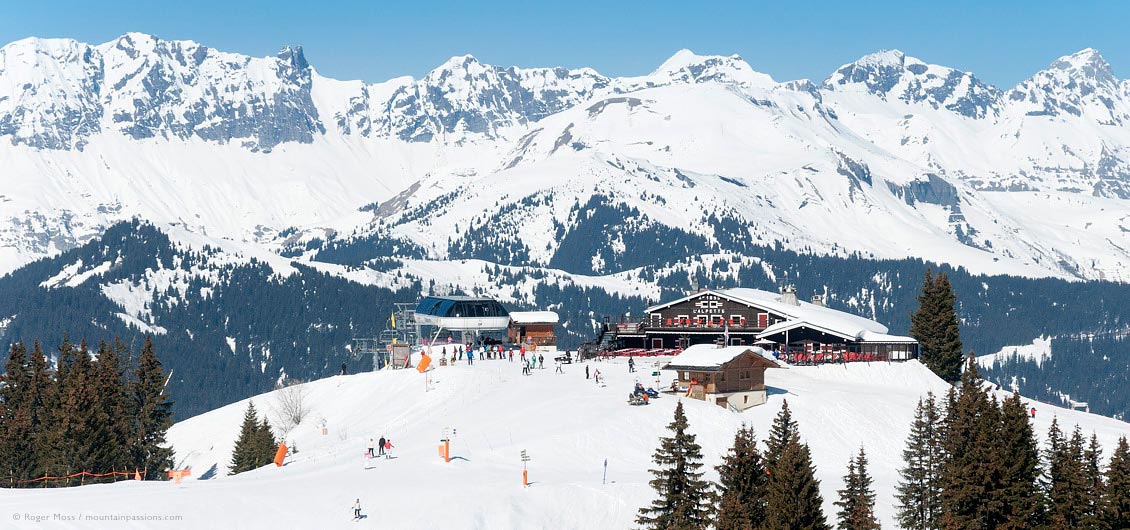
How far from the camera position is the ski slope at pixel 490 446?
215ft

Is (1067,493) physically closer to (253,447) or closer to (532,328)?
(253,447)

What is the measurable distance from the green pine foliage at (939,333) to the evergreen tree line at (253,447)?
202ft

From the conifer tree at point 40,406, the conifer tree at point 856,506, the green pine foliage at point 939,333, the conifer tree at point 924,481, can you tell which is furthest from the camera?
the green pine foliage at point 939,333

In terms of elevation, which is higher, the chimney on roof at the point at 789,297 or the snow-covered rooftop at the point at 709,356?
the chimney on roof at the point at 789,297

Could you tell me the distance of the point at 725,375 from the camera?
324 ft

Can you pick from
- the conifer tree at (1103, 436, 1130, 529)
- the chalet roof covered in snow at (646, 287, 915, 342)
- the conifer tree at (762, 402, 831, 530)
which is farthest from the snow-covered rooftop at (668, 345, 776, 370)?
the conifer tree at (1103, 436, 1130, 529)

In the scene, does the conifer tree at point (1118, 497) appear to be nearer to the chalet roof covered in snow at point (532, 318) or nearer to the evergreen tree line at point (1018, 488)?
the evergreen tree line at point (1018, 488)

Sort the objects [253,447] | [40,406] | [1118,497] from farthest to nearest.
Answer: [253,447] → [40,406] → [1118,497]

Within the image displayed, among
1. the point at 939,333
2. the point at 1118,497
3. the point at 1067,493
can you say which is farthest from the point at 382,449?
the point at 939,333

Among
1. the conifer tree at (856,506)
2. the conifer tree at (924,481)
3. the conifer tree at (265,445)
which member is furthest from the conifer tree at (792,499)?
the conifer tree at (265,445)

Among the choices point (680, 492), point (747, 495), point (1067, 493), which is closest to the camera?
point (680, 492)

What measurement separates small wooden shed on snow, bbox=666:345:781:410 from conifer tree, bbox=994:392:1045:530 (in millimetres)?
34554

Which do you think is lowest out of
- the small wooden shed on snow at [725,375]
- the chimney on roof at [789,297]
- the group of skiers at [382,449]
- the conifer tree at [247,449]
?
the conifer tree at [247,449]

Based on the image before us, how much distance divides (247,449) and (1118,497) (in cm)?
6630
